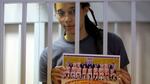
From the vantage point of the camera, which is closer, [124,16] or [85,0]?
[85,0]

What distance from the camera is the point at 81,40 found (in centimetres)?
88

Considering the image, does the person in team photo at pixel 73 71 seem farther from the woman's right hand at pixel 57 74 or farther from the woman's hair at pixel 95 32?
the woman's hair at pixel 95 32

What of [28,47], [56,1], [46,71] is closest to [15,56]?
[28,47]

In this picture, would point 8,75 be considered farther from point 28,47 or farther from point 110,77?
point 110,77

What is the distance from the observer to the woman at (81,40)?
0.83m

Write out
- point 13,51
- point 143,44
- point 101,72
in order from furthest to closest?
point 13,51
point 143,44
point 101,72

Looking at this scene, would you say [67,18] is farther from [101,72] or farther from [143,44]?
[143,44]

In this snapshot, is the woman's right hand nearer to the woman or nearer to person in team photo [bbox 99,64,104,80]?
the woman

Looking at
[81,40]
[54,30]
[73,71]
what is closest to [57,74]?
[73,71]

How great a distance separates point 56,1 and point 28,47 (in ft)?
1.33

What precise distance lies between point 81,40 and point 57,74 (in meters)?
0.16

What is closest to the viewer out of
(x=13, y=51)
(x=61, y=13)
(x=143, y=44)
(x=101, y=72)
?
(x=101, y=72)

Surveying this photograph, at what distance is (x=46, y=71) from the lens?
85cm

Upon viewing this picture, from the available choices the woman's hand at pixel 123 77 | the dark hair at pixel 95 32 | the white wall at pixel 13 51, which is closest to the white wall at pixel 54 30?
the white wall at pixel 13 51
